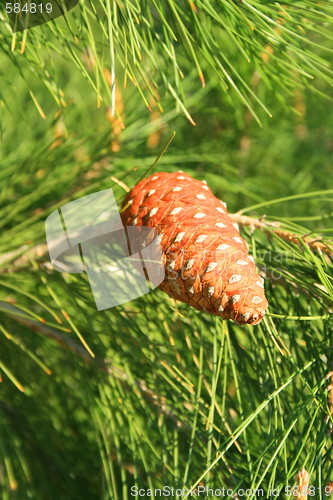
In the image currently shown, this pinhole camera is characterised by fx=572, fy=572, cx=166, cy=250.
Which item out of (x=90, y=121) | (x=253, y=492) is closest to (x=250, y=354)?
(x=253, y=492)

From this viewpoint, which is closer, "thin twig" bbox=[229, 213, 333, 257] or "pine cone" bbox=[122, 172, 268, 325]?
"pine cone" bbox=[122, 172, 268, 325]

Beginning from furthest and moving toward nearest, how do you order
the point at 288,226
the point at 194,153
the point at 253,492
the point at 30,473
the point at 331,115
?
the point at 331,115, the point at 194,153, the point at 30,473, the point at 288,226, the point at 253,492

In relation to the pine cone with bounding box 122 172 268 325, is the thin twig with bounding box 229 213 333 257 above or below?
below

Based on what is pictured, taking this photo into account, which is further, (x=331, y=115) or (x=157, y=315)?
(x=331, y=115)

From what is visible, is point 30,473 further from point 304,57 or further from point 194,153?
point 304,57
